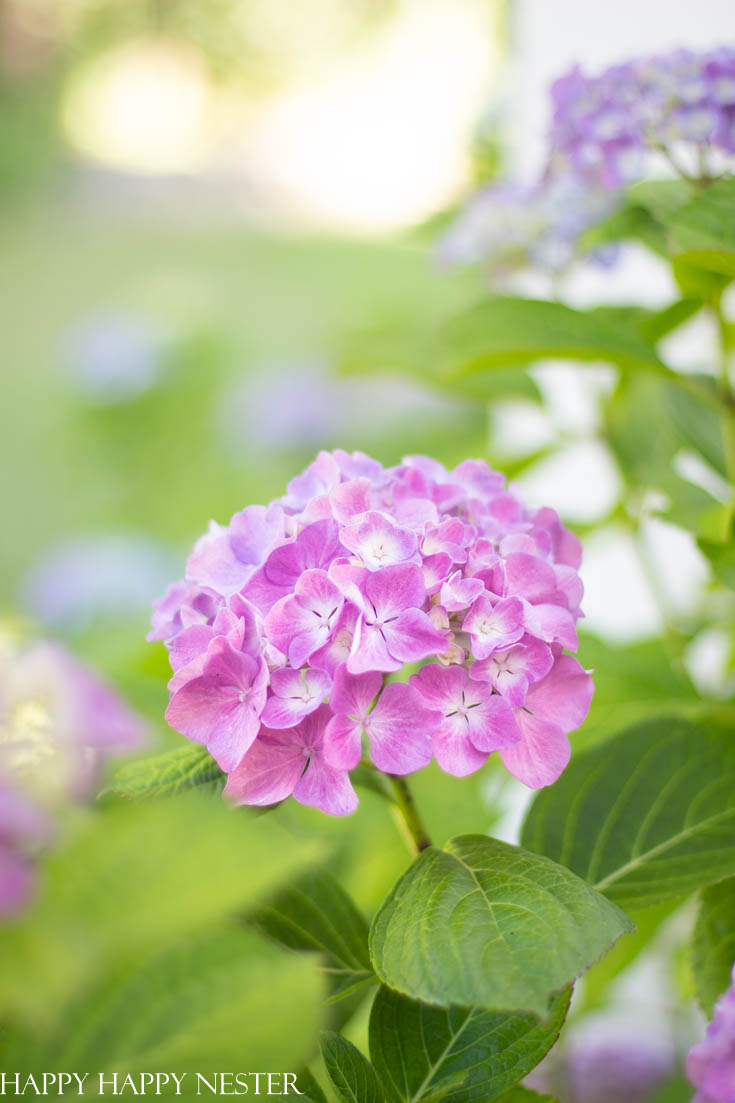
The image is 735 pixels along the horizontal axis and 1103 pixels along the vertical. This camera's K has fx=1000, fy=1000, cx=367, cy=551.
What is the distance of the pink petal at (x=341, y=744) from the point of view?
36 centimetres

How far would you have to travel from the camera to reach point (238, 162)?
8.41 meters

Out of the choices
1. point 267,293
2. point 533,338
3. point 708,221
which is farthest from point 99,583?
point 267,293

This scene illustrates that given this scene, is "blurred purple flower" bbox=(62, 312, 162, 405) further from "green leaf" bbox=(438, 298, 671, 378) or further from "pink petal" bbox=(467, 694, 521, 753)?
"pink petal" bbox=(467, 694, 521, 753)

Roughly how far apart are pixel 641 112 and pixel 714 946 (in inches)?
17.8

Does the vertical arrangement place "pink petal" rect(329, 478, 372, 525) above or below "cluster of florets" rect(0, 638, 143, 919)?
above

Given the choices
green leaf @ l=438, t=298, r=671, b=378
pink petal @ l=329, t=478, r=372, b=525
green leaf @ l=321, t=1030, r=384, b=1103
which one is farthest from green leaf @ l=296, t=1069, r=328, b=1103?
green leaf @ l=438, t=298, r=671, b=378

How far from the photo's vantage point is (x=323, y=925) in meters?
0.45

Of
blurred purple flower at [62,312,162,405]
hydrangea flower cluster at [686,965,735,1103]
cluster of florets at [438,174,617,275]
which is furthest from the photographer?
blurred purple flower at [62,312,162,405]

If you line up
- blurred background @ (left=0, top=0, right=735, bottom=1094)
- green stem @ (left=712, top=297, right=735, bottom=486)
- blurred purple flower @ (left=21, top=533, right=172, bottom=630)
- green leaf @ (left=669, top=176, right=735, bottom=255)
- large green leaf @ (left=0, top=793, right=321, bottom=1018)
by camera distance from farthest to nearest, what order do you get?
1. blurred purple flower @ (left=21, top=533, right=172, bottom=630)
2. blurred background @ (left=0, top=0, right=735, bottom=1094)
3. green stem @ (left=712, top=297, right=735, bottom=486)
4. green leaf @ (left=669, top=176, right=735, bottom=255)
5. large green leaf @ (left=0, top=793, right=321, bottom=1018)

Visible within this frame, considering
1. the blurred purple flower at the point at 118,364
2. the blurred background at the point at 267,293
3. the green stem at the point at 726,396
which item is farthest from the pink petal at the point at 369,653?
the blurred purple flower at the point at 118,364

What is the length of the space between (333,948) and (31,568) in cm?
258

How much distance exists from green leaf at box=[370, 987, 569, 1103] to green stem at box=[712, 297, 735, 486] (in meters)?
0.35

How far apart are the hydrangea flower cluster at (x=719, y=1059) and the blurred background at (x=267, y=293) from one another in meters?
0.25

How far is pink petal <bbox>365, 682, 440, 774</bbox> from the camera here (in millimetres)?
365
